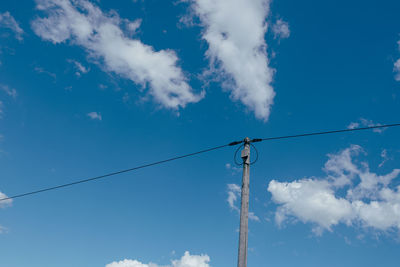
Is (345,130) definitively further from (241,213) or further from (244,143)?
(241,213)

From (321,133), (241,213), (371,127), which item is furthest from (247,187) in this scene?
(371,127)

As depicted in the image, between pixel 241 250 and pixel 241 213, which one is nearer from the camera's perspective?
pixel 241 250

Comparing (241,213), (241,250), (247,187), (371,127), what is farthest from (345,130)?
(241,250)

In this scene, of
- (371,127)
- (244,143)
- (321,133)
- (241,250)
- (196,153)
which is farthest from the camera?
(196,153)

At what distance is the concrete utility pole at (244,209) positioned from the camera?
754 cm

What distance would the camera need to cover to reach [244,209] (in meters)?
8.27

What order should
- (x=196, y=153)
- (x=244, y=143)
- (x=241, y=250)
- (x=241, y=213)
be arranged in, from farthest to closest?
(x=196, y=153) → (x=244, y=143) → (x=241, y=213) → (x=241, y=250)

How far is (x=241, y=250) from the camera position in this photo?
24.9 ft

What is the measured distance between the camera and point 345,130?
432 inches

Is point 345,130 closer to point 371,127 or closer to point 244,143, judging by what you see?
point 371,127

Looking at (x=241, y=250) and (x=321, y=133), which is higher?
(x=321, y=133)

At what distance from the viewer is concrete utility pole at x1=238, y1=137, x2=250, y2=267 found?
754 cm

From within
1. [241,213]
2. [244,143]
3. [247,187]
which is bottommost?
[241,213]

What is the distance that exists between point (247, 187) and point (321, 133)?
16.0 feet
